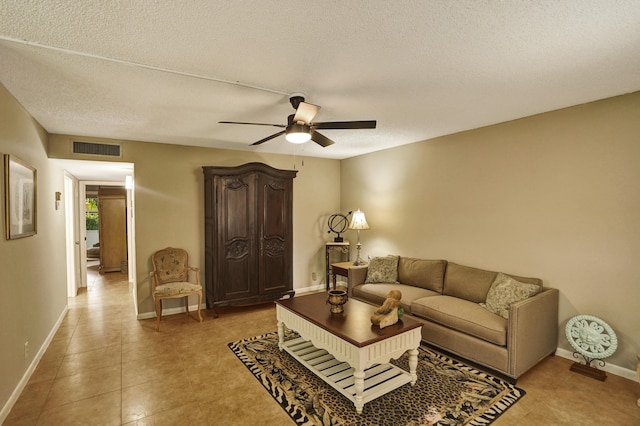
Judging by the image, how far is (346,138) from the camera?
14.2ft

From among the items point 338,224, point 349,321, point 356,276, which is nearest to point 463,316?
point 349,321

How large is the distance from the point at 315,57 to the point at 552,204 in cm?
279

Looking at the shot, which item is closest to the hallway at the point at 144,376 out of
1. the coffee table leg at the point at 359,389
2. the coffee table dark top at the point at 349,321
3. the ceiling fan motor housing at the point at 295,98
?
the coffee table leg at the point at 359,389

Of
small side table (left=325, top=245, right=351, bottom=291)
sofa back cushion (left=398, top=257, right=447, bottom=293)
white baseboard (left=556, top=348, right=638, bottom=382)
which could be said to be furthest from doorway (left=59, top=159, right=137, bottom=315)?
white baseboard (left=556, top=348, right=638, bottom=382)

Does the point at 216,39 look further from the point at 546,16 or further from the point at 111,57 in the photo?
the point at 546,16

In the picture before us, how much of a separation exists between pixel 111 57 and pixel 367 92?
183 cm

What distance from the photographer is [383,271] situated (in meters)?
4.56

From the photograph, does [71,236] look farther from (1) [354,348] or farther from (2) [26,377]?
(1) [354,348]

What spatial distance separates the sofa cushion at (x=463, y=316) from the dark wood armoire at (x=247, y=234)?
7.28 ft

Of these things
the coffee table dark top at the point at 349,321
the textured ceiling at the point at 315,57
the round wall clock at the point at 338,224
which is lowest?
the coffee table dark top at the point at 349,321

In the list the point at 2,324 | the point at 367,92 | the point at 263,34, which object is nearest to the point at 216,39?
the point at 263,34

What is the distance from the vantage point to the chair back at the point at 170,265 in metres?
4.49

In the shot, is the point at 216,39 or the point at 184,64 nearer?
the point at 216,39

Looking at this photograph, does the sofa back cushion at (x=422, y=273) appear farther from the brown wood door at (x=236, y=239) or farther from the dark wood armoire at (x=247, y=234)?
the brown wood door at (x=236, y=239)
